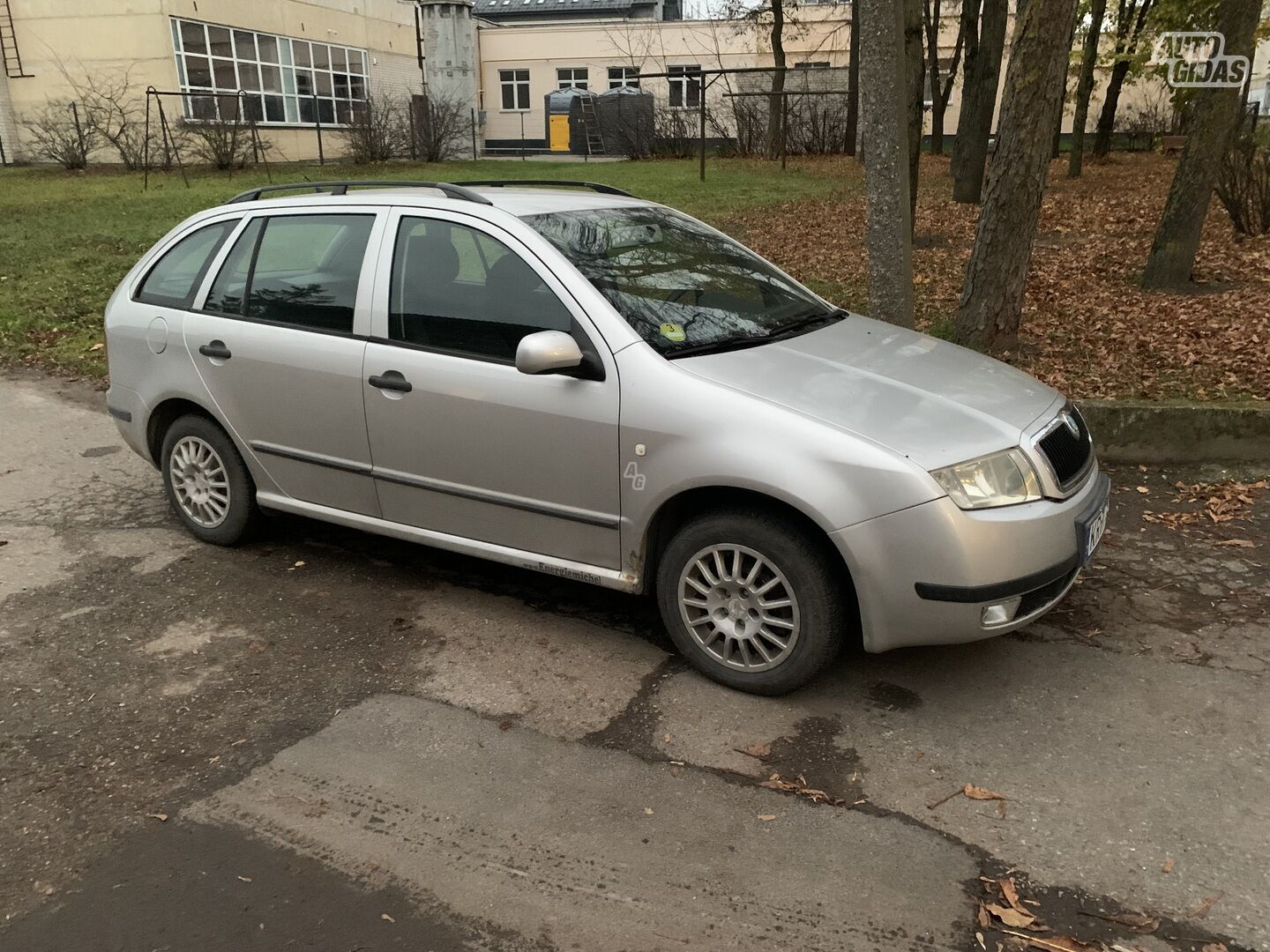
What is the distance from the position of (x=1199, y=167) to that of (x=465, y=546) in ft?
25.2

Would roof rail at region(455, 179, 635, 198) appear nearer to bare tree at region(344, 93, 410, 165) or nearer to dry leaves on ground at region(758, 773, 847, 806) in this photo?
dry leaves on ground at region(758, 773, 847, 806)

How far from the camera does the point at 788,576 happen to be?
3482mm

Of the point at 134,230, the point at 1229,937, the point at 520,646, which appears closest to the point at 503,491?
the point at 520,646

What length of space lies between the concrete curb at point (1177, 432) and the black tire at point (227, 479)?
4555 mm

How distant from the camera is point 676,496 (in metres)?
3.68

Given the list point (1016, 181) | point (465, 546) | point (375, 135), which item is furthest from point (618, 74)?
point (465, 546)

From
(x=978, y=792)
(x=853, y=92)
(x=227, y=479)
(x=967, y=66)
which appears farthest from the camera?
(x=853, y=92)

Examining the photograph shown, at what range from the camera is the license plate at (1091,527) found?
11.7ft

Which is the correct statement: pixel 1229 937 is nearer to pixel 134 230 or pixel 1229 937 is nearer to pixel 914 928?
pixel 914 928

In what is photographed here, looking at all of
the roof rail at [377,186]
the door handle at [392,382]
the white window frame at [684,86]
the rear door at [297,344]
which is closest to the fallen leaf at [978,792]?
the door handle at [392,382]

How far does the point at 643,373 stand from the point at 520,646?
1.25 meters

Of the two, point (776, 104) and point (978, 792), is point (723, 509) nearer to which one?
point (978, 792)

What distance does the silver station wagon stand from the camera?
3.36 m

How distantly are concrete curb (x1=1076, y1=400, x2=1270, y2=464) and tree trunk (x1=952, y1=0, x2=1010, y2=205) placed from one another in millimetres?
11413
